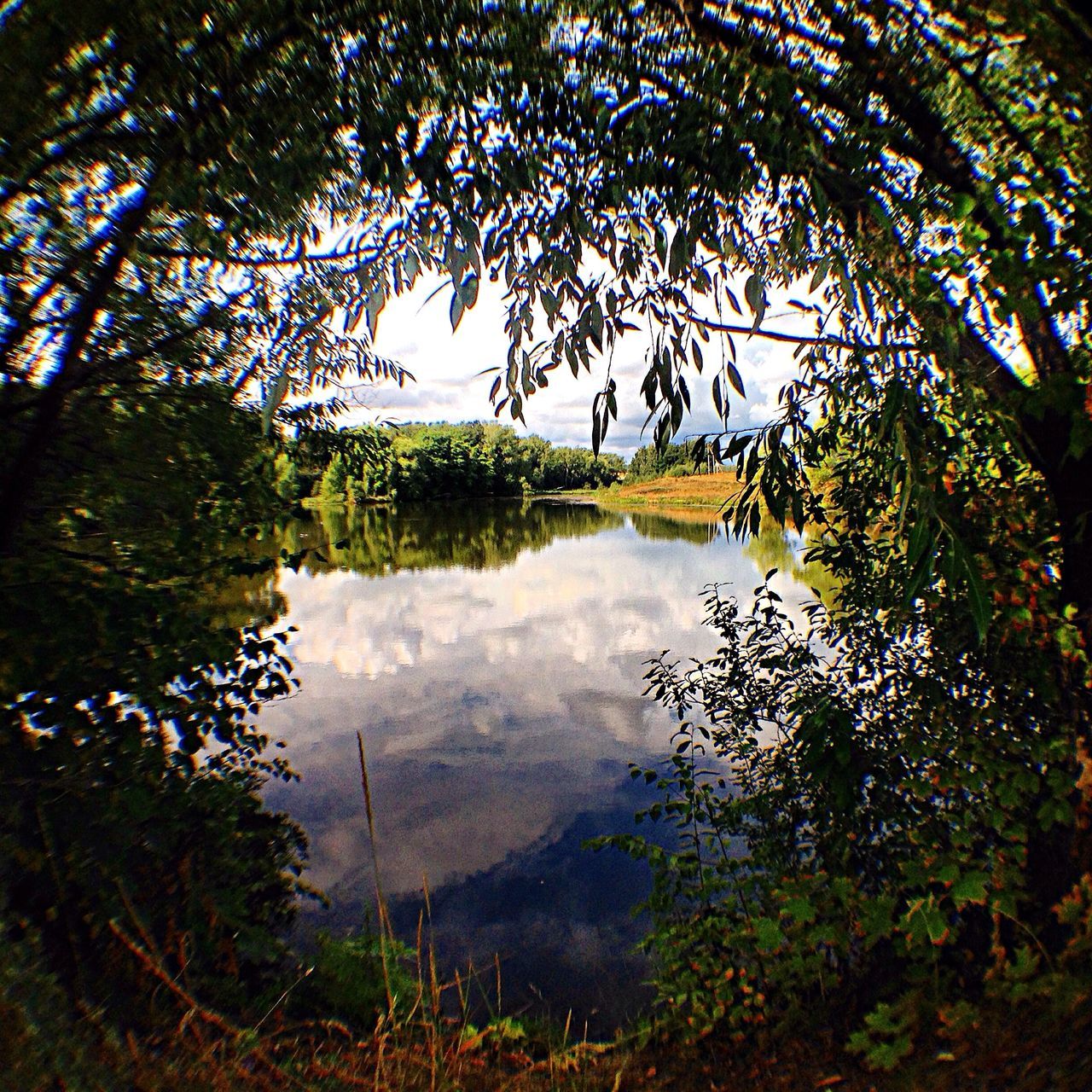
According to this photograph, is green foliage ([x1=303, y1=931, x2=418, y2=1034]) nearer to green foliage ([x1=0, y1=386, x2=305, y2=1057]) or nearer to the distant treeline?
green foliage ([x1=0, y1=386, x2=305, y2=1057])

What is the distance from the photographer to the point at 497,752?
6160 millimetres

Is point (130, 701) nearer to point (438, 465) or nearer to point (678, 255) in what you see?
point (678, 255)

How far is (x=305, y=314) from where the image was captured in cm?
197

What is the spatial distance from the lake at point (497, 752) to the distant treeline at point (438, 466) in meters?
0.45

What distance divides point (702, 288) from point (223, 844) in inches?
144

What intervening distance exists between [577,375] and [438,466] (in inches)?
1755

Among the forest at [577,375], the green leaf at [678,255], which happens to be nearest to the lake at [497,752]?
the forest at [577,375]

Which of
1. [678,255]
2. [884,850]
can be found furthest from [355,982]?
[678,255]

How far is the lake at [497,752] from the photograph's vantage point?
3.87 metres

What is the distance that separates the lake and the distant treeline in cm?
45

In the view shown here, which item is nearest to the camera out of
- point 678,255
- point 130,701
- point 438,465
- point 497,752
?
point 678,255

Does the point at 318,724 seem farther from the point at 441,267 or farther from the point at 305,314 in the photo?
the point at 441,267

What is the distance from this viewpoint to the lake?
387 cm

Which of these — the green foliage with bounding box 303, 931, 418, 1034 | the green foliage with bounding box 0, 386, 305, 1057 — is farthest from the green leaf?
the green foliage with bounding box 303, 931, 418, 1034
